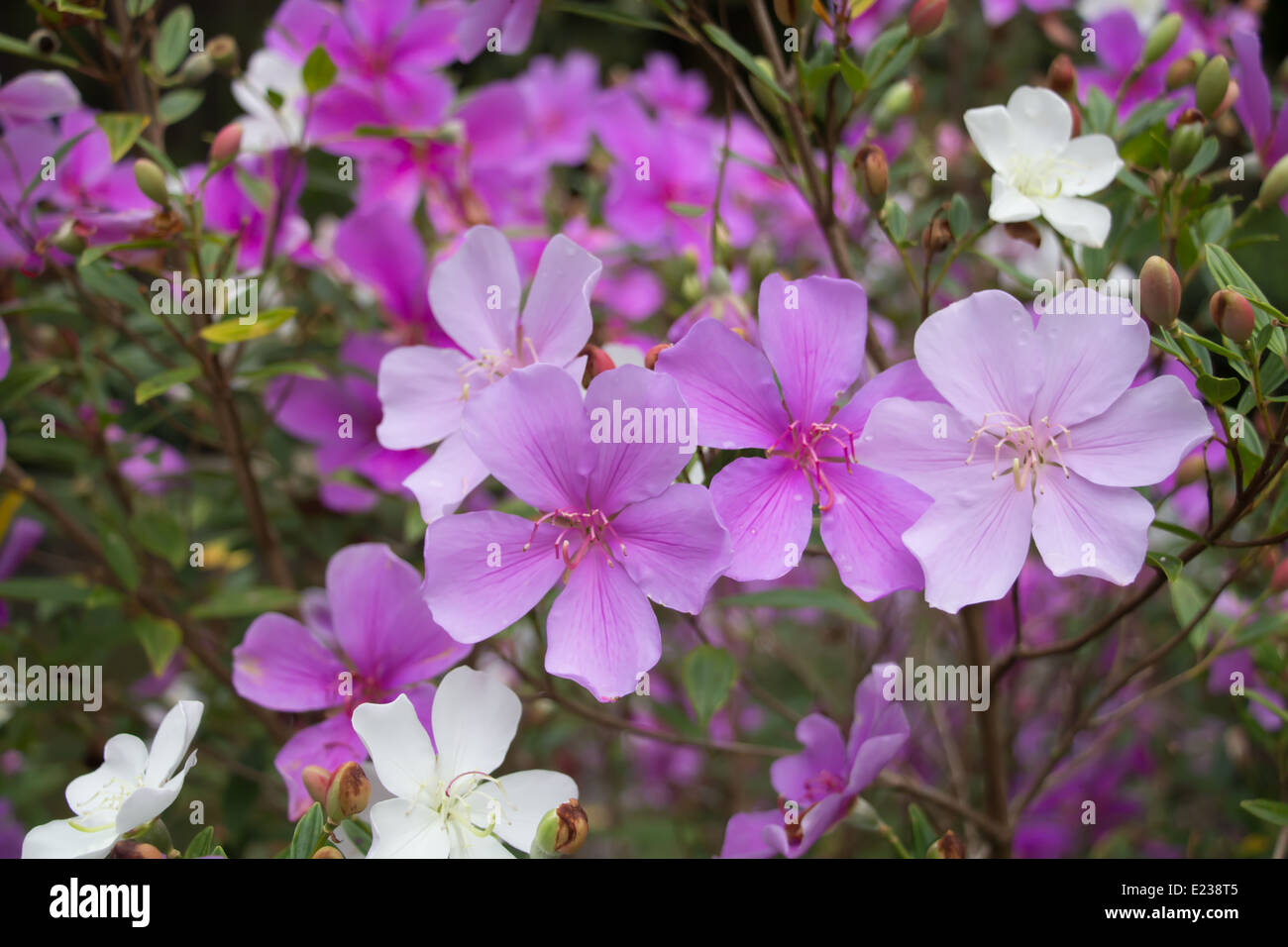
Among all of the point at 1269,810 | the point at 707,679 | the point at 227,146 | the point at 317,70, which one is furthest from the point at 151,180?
the point at 1269,810

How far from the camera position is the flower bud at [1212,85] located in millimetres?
807

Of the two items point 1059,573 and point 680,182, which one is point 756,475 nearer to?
point 1059,573

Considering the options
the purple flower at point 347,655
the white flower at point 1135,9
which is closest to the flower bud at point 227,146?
the purple flower at point 347,655

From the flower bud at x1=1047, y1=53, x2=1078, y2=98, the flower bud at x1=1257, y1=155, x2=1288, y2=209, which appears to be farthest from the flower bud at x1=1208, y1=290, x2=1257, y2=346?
the flower bud at x1=1047, y1=53, x2=1078, y2=98

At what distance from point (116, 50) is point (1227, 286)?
1.05m

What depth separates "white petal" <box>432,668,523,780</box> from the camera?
663mm

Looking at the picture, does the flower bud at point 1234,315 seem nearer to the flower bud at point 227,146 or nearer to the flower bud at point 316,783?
the flower bud at point 316,783

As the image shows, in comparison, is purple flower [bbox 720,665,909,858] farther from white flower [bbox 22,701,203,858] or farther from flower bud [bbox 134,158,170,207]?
flower bud [bbox 134,158,170,207]

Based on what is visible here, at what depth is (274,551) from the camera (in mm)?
1151

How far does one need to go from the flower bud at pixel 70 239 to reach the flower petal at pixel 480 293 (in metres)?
0.37

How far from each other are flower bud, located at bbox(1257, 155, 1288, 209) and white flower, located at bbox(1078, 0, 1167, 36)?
61 centimetres

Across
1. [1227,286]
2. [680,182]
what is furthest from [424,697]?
[680,182]

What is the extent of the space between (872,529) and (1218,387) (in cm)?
24

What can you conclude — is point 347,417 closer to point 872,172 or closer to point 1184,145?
point 872,172
